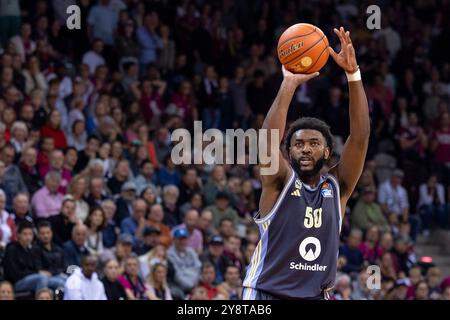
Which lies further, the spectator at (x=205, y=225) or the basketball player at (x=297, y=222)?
the spectator at (x=205, y=225)

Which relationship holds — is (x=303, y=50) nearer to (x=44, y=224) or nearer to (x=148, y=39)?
(x=44, y=224)

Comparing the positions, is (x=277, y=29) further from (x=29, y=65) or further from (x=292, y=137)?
(x=292, y=137)

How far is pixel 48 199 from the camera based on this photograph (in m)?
12.7

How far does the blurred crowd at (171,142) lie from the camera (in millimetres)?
12508

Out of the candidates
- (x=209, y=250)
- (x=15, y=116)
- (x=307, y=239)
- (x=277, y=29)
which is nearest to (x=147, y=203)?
(x=209, y=250)

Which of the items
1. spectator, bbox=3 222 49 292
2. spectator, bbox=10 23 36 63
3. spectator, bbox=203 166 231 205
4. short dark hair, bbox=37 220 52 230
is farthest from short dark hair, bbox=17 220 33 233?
spectator, bbox=10 23 36 63

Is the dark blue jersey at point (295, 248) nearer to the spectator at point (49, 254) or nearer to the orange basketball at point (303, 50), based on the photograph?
the orange basketball at point (303, 50)

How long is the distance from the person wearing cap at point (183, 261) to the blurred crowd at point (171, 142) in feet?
0.06

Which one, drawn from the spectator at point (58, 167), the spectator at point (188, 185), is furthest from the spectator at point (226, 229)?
the spectator at point (58, 167)

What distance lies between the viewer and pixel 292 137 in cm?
654

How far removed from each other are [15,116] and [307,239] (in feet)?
25.5

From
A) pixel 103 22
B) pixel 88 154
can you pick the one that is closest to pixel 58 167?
pixel 88 154

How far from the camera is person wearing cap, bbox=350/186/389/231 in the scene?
15.6 m

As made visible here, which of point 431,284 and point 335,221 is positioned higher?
point 335,221
